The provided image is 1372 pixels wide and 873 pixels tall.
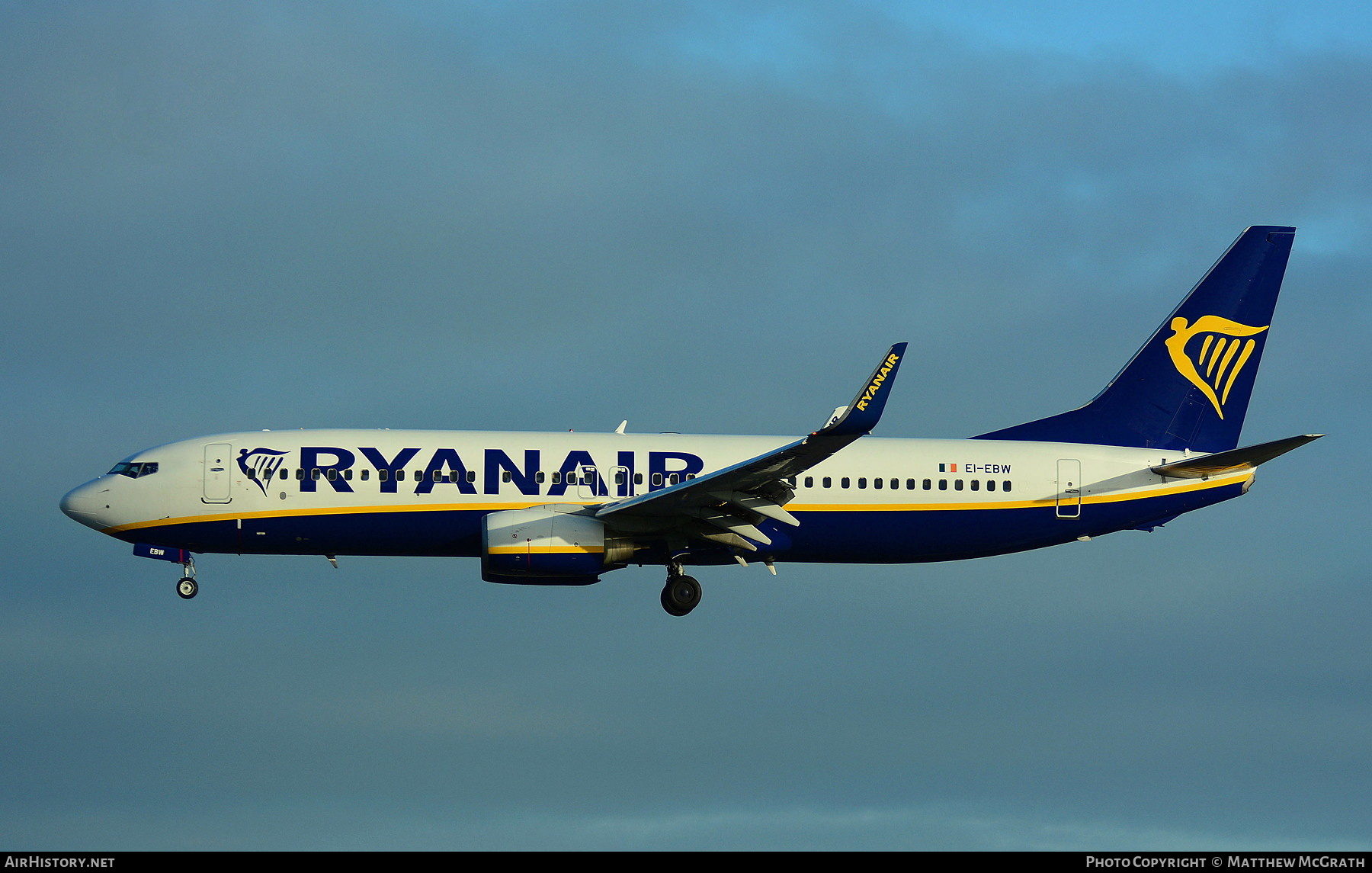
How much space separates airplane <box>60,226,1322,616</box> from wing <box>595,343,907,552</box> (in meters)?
0.08

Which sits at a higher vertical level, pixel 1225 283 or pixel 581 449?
pixel 1225 283

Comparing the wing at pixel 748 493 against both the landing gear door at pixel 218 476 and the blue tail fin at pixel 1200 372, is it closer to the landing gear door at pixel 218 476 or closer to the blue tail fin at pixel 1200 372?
the blue tail fin at pixel 1200 372

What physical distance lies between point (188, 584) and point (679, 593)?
13.0 m

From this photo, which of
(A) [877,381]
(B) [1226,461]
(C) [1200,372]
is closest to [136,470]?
(A) [877,381]

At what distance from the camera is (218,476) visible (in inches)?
1540

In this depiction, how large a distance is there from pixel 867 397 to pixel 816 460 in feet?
11.3

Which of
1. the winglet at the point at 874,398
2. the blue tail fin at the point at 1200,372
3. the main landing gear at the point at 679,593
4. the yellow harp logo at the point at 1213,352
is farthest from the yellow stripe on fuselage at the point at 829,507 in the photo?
the winglet at the point at 874,398

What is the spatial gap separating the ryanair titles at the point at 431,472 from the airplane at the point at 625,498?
44 mm

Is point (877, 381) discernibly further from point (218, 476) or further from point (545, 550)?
point (218, 476)

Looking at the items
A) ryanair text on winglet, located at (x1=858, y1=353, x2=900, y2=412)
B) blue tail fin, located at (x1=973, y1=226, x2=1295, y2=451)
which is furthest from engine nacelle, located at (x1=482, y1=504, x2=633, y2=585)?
blue tail fin, located at (x1=973, y1=226, x2=1295, y2=451)

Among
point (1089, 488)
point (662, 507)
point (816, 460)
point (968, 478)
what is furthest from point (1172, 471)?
point (662, 507)

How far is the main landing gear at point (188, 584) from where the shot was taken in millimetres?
39906

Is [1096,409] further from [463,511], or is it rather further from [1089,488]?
[463,511]

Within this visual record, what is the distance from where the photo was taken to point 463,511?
38875mm
